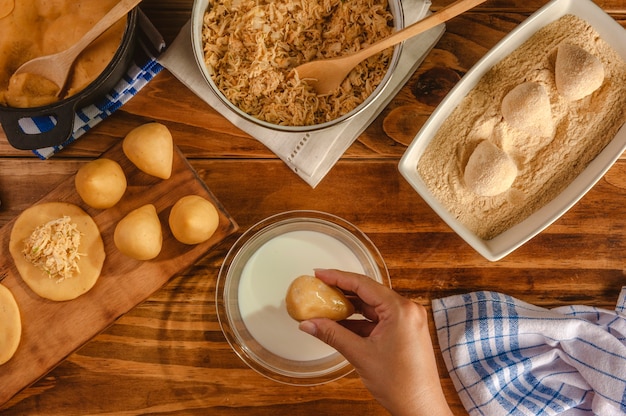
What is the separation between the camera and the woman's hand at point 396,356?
73cm

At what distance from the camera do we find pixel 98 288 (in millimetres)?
887

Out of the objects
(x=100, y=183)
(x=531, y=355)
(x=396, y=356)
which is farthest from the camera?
(x=531, y=355)

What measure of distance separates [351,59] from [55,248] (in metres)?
0.54

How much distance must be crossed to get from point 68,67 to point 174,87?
185 millimetres

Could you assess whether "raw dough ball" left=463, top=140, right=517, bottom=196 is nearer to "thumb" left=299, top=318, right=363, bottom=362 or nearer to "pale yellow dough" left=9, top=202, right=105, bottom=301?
"thumb" left=299, top=318, right=363, bottom=362

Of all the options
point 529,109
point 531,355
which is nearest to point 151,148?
point 529,109

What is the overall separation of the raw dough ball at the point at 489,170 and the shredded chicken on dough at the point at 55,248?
2.07 feet

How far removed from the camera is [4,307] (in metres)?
0.88

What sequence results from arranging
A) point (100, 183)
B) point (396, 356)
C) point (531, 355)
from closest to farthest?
point (396, 356) → point (100, 183) → point (531, 355)

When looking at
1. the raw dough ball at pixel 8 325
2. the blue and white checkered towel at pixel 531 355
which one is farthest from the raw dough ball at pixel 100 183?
the blue and white checkered towel at pixel 531 355

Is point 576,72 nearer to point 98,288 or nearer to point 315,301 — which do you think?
point 315,301

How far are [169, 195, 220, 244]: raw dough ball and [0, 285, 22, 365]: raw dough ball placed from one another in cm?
29

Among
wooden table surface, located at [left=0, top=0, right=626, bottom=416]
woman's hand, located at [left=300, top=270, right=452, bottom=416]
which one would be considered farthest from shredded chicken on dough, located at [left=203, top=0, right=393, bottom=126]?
woman's hand, located at [left=300, top=270, right=452, bottom=416]

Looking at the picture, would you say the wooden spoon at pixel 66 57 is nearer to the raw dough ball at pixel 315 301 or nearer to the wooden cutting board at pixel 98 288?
the wooden cutting board at pixel 98 288
